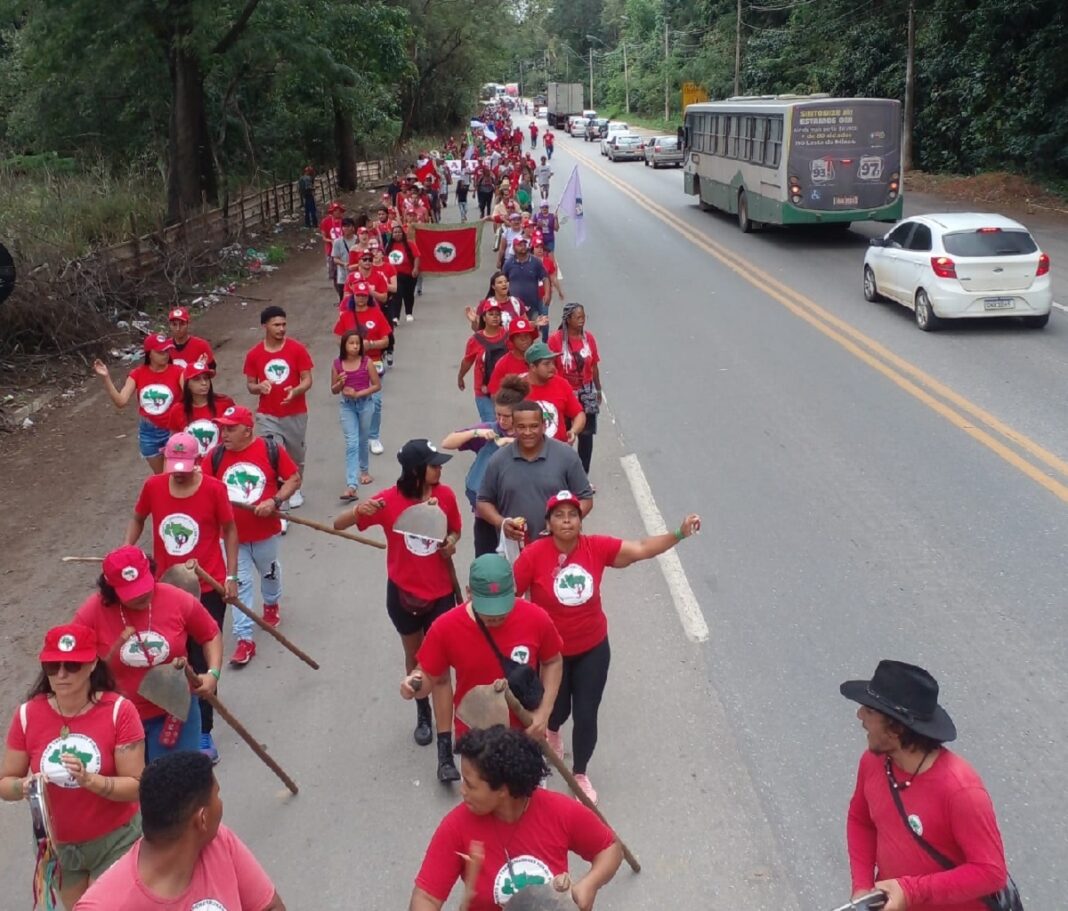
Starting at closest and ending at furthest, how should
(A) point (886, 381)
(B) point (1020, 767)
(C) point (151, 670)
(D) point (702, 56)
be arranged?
(C) point (151, 670) < (B) point (1020, 767) < (A) point (886, 381) < (D) point (702, 56)

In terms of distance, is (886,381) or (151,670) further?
(886,381)

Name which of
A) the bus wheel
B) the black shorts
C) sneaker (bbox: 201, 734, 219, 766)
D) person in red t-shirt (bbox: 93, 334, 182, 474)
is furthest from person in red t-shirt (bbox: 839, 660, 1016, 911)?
the bus wheel

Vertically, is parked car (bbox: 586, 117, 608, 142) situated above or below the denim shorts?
above

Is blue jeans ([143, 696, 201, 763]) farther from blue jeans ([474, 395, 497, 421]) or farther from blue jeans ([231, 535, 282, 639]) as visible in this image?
blue jeans ([474, 395, 497, 421])

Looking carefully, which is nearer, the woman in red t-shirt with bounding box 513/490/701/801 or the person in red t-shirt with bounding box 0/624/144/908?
the person in red t-shirt with bounding box 0/624/144/908

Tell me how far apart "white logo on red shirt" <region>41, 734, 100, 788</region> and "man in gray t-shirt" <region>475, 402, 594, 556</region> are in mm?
2460

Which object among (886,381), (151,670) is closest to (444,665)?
(151,670)

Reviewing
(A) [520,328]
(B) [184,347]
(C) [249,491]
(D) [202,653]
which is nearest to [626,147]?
(B) [184,347]

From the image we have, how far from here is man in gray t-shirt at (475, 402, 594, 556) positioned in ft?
19.0

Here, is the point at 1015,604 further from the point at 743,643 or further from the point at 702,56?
the point at 702,56

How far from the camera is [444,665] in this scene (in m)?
4.52

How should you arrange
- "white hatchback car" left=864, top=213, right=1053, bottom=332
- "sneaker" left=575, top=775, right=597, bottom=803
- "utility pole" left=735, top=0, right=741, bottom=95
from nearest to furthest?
"sneaker" left=575, top=775, right=597, bottom=803
"white hatchback car" left=864, top=213, right=1053, bottom=332
"utility pole" left=735, top=0, right=741, bottom=95

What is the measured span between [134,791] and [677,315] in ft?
43.3

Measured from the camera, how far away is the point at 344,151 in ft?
118
